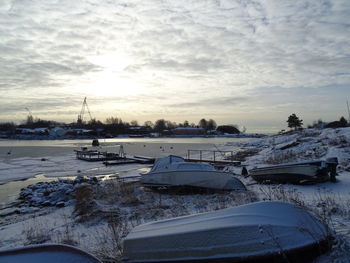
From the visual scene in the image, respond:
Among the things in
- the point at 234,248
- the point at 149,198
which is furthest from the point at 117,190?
the point at 234,248

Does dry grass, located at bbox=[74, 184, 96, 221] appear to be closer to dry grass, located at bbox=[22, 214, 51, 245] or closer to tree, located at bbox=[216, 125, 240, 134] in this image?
dry grass, located at bbox=[22, 214, 51, 245]

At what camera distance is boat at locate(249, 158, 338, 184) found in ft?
35.7

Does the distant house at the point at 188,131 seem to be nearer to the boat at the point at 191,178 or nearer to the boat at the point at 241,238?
the boat at the point at 191,178

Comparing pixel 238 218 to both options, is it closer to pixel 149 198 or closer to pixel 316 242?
pixel 316 242

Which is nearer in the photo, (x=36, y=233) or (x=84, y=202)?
(x=36, y=233)

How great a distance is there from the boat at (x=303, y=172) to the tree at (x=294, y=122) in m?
58.6

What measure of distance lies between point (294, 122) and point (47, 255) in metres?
70.0

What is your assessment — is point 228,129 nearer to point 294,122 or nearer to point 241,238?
point 294,122

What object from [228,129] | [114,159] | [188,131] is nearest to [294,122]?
[114,159]

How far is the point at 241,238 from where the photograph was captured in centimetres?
326

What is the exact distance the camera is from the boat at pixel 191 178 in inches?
A: 451

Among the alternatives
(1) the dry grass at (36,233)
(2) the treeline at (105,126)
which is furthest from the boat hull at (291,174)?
(2) the treeline at (105,126)

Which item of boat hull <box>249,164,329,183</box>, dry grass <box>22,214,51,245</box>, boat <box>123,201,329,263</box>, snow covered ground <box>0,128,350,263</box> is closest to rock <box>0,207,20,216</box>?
snow covered ground <box>0,128,350,263</box>

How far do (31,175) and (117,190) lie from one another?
35.4 ft
